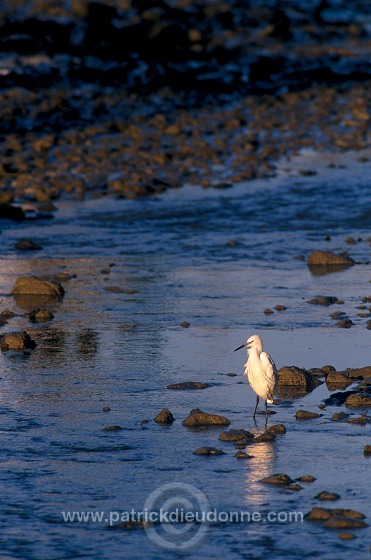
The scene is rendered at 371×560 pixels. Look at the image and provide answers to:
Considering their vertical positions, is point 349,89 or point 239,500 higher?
point 349,89

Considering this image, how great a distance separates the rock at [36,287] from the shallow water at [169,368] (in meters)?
0.17

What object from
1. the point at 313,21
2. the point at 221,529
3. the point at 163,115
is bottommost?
the point at 221,529

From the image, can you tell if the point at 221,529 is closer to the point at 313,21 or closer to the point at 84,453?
the point at 84,453

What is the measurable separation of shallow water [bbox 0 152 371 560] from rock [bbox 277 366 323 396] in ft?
0.42

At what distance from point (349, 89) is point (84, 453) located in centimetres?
2896

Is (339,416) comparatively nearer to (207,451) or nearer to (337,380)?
(337,380)

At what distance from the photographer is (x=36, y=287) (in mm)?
14008

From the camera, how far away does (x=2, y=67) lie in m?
34.9

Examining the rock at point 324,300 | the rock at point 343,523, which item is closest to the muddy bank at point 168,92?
the rock at point 324,300

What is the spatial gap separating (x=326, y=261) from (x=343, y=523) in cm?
889

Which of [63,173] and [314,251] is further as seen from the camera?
[63,173]

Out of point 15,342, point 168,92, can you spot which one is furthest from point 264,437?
point 168,92

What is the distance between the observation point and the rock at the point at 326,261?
51.8 feet

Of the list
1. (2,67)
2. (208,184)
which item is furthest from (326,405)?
(2,67)
